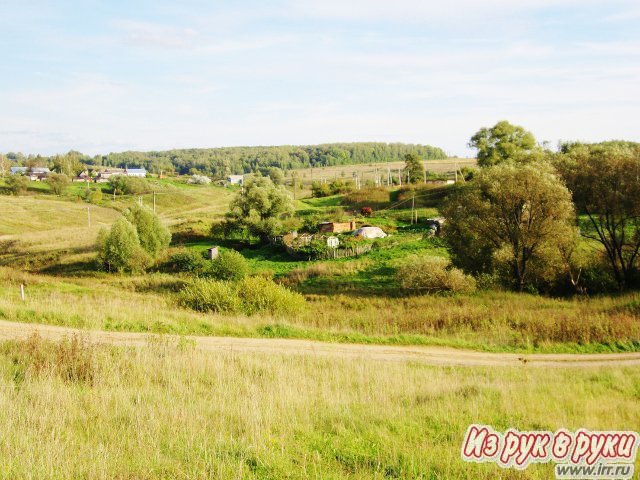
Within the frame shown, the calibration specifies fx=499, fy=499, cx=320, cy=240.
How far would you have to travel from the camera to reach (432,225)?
168 feet

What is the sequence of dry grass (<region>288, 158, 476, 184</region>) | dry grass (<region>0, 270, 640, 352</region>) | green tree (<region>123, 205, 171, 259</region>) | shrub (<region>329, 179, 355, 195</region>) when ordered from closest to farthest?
1. dry grass (<region>0, 270, 640, 352</region>)
2. green tree (<region>123, 205, 171, 259</region>)
3. shrub (<region>329, 179, 355, 195</region>)
4. dry grass (<region>288, 158, 476, 184</region>)

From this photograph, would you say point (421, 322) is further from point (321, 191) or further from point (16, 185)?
point (16, 185)

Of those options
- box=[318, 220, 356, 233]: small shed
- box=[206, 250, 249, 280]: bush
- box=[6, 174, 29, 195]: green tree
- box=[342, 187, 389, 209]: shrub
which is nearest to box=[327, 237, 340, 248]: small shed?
box=[318, 220, 356, 233]: small shed

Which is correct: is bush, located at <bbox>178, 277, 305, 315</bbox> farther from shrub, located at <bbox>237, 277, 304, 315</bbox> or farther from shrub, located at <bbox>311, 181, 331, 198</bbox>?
shrub, located at <bbox>311, 181, 331, 198</bbox>

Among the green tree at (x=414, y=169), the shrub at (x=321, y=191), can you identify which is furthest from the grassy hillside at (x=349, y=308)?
the green tree at (x=414, y=169)

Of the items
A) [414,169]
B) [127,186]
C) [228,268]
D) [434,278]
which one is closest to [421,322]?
[434,278]

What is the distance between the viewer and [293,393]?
9.30 meters

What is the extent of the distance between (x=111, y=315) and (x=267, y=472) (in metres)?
14.2

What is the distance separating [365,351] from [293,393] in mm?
6815

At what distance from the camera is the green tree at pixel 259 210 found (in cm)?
5425

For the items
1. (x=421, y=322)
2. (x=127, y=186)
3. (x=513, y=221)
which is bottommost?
(x=421, y=322)

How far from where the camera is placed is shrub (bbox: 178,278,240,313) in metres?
21.9

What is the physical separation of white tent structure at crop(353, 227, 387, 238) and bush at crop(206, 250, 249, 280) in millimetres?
14456

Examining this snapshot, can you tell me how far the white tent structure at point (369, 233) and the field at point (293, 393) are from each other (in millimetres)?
25513
